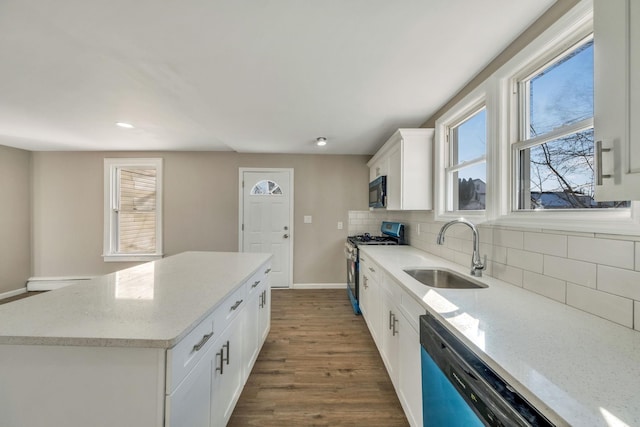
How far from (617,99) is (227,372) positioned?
1891 mm

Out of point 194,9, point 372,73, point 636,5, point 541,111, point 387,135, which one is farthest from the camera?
point 387,135

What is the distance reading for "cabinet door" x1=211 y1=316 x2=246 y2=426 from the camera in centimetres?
117

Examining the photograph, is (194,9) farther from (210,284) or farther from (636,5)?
(636,5)

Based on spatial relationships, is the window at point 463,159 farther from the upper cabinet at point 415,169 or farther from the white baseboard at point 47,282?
the white baseboard at point 47,282

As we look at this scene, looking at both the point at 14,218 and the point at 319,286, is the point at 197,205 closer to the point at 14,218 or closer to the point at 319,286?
the point at 319,286

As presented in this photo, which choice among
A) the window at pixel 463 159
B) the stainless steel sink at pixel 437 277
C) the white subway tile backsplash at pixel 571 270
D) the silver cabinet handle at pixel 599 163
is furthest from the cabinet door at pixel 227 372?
the window at pixel 463 159

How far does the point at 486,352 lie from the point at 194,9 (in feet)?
6.10

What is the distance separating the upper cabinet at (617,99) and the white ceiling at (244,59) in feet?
2.21

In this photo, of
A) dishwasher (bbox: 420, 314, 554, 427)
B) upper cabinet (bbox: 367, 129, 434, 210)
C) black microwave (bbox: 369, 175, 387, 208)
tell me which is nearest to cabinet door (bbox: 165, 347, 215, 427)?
dishwasher (bbox: 420, 314, 554, 427)

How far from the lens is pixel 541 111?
4.27ft

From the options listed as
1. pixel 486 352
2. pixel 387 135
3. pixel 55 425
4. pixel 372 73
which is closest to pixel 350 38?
pixel 372 73

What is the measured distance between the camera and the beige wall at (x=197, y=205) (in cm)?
384

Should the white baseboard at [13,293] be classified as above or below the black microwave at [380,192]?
below

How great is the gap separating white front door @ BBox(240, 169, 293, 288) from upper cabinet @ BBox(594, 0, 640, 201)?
3539mm
